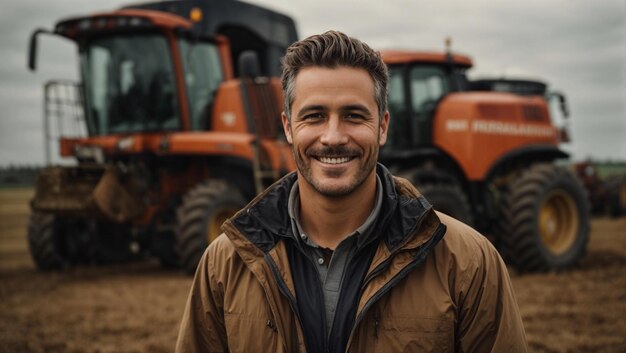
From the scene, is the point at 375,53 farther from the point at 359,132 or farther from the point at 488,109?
the point at 488,109

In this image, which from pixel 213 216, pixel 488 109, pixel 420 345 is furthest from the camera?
pixel 488 109

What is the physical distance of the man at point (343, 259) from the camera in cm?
212

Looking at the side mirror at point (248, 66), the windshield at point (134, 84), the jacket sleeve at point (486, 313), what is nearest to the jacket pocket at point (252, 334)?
the jacket sleeve at point (486, 313)

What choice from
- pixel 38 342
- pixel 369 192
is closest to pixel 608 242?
pixel 38 342

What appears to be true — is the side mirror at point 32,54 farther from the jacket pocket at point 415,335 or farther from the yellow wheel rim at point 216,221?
the jacket pocket at point 415,335

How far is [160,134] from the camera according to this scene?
891 cm

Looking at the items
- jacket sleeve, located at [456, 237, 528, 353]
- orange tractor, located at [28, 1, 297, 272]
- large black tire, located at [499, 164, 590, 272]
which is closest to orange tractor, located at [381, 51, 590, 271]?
large black tire, located at [499, 164, 590, 272]

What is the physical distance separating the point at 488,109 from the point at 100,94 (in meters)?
4.88

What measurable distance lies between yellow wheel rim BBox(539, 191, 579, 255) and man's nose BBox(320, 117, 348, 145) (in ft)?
23.7

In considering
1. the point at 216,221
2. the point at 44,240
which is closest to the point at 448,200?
the point at 216,221

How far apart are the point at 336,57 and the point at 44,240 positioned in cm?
833

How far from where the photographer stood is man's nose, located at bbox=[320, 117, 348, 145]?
2.25 meters

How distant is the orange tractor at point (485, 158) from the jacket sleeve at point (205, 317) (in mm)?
6229

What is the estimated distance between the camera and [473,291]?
212cm
